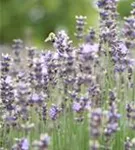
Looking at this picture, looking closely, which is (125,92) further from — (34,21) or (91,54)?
(34,21)

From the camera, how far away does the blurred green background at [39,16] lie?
15148mm

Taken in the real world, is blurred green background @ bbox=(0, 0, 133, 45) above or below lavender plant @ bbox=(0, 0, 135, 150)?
above

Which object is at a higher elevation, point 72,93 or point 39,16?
point 39,16

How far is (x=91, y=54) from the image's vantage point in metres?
2.85

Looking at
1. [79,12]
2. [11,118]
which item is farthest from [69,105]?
[79,12]

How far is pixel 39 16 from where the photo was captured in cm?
1597

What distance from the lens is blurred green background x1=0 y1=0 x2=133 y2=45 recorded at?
15.1 metres

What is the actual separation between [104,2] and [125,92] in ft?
2.05

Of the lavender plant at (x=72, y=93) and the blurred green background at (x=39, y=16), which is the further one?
the blurred green background at (x=39, y=16)

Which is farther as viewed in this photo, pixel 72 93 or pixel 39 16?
pixel 39 16

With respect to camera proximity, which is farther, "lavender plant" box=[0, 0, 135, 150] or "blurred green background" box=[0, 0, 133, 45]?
"blurred green background" box=[0, 0, 133, 45]

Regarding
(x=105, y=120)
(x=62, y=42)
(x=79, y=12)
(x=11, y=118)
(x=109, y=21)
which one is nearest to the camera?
(x=105, y=120)

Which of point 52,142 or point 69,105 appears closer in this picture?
point 52,142

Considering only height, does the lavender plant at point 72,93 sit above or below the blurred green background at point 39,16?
below
